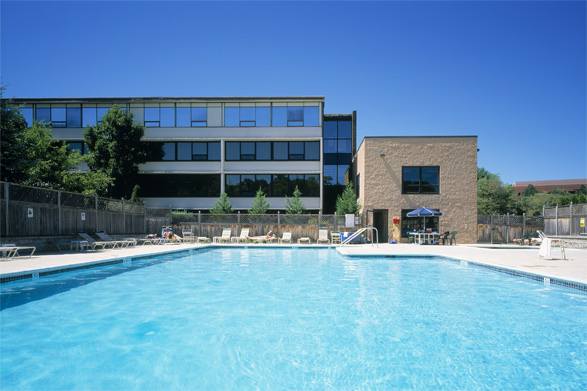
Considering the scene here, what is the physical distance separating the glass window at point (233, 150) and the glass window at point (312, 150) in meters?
5.12

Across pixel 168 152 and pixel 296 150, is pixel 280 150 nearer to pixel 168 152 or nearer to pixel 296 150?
pixel 296 150

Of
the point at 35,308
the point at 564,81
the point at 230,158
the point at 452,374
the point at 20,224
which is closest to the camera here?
the point at 452,374

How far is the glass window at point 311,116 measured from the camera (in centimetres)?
2433

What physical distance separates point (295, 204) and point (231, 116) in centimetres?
842

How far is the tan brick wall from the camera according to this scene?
20156mm

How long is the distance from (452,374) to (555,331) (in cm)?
248

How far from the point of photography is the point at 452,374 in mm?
3525

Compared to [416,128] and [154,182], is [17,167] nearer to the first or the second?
[154,182]

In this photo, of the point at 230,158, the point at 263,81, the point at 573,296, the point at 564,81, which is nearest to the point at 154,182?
the point at 230,158

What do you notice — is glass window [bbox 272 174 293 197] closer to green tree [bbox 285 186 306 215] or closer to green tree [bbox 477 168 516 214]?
green tree [bbox 285 186 306 215]

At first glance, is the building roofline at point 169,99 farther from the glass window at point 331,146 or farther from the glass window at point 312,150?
the glass window at point 331,146

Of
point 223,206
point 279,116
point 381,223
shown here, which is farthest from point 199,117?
point 381,223

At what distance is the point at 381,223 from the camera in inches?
877

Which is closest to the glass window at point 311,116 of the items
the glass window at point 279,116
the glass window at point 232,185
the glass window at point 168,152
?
the glass window at point 279,116
